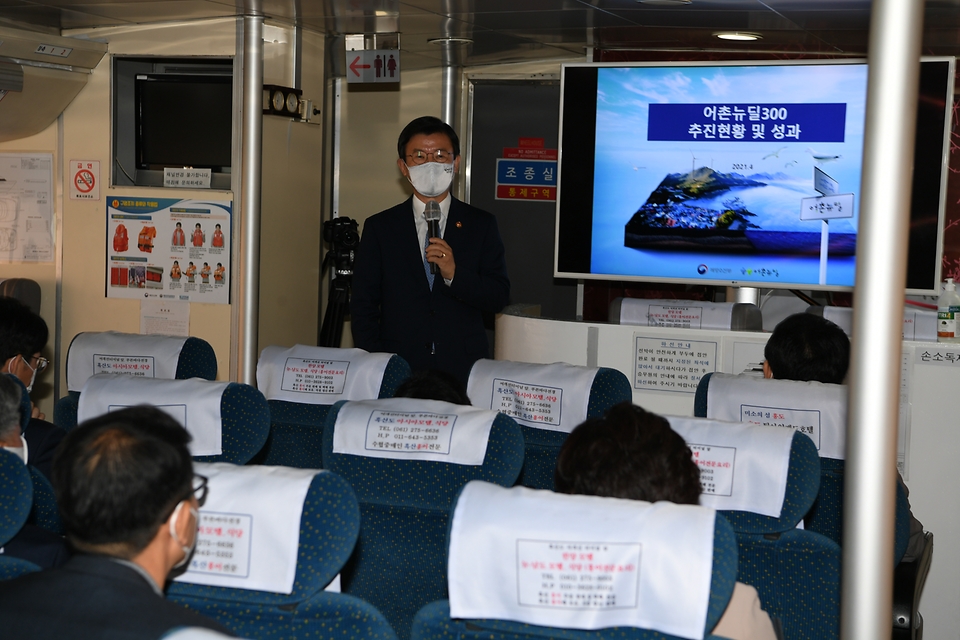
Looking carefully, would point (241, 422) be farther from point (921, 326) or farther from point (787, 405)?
point (921, 326)

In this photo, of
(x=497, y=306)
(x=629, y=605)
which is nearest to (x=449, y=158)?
(x=497, y=306)

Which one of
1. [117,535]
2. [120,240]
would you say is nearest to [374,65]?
[120,240]

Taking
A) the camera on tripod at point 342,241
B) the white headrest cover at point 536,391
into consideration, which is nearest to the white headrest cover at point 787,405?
the white headrest cover at point 536,391

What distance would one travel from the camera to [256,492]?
159 cm

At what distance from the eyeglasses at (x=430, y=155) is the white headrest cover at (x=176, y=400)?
169 centimetres

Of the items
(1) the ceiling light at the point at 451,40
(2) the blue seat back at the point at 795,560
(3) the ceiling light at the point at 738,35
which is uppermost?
(3) the ceiling light at the point at 738,35

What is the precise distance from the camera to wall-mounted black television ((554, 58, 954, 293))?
438 cm

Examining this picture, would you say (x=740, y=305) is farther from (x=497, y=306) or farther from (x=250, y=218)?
(x=250, y=218)

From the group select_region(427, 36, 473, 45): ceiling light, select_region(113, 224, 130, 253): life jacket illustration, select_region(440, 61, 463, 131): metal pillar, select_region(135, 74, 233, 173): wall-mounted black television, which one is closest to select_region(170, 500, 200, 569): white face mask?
select_region(135, 74, 233, 173): wall-mounted black television

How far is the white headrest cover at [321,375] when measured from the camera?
2.83m

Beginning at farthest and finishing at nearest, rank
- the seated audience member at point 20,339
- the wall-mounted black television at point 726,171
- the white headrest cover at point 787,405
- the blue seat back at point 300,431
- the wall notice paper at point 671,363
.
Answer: the wall-mounted black television at point 726,171 → the wall notice paper at point 671,363 → the seated audience member at point 20,339 → the blue seat back at point 300,431 → the white headrest cover at point 787,405

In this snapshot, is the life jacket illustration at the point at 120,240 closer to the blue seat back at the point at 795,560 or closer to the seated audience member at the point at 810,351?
the seated audience member at the point at 810,351

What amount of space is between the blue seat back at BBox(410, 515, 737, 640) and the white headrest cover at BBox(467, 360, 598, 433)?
1.12 metres

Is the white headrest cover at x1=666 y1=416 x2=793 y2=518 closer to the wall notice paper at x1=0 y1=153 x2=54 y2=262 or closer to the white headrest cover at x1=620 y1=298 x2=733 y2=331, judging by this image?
the white headrest cover at x1=620 y1=298 x2=733 y2=331
